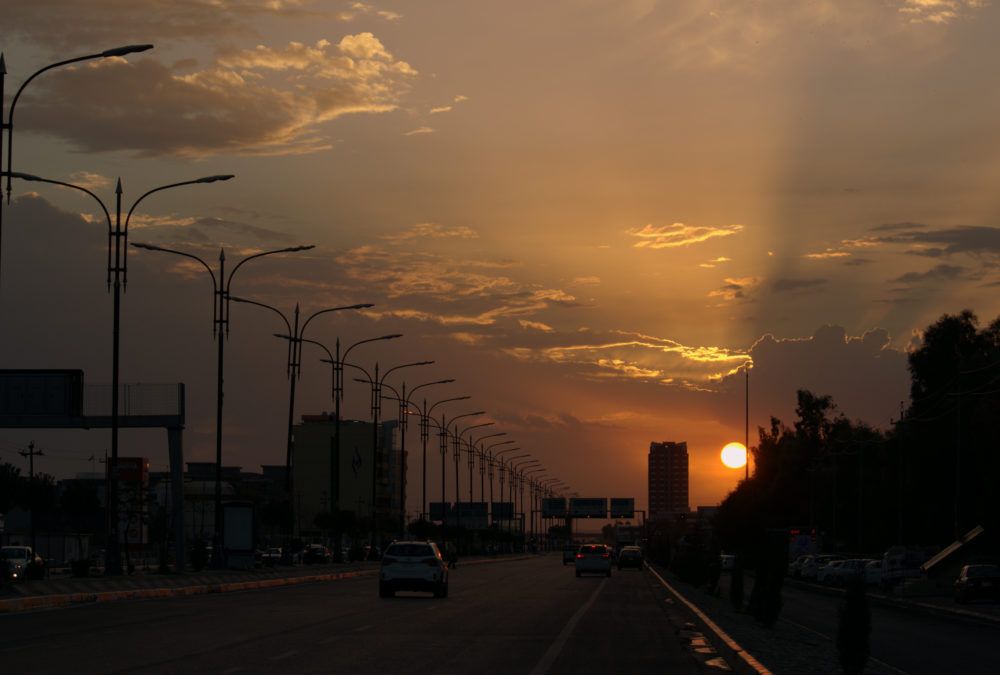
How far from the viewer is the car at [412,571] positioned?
36375 mm

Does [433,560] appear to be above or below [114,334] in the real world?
below

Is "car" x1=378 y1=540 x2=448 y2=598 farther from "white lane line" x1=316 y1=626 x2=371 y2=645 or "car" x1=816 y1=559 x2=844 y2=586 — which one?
"car" x1=816 y1=559 x2=844 y2=586

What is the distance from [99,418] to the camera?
55875 millimetres

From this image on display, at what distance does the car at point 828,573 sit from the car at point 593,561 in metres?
12.2

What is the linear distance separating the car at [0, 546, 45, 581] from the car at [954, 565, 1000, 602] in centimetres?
3498

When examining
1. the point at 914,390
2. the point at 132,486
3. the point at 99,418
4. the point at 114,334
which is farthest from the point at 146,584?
the point at 914,390

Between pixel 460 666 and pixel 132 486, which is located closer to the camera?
pixel 460 666

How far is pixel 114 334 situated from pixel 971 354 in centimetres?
6778

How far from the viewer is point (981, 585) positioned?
4394cm

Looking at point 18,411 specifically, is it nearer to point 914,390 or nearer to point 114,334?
point 114,334

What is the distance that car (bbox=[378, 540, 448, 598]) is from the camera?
36.4 meters

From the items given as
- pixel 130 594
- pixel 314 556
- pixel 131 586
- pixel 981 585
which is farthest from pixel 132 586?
pixel 314 556

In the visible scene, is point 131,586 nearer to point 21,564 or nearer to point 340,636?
point 21,564

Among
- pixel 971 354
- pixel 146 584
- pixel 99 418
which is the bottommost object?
pixel 146 584
